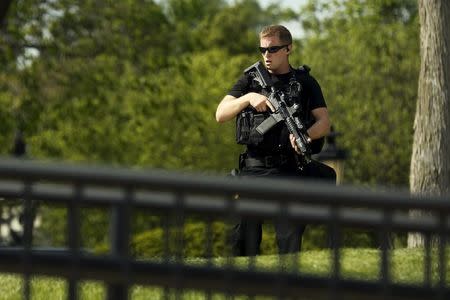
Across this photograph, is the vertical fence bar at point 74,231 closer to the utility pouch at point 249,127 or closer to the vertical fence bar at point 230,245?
the vertical fence bar at point 230,245

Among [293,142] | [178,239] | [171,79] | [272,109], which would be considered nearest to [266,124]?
[272,109]

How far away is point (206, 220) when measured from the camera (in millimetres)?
3191

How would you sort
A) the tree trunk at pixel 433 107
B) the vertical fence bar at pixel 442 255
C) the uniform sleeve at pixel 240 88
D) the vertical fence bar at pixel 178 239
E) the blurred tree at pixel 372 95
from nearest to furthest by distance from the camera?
the vertical fence bar at pixel 442 255 < the vertical fence bar at pixel 178 239 < the uniform sleeve at pixel 240 88 < the tree trunk at pixel 433 107 < the blurred tree at pixel 372 95

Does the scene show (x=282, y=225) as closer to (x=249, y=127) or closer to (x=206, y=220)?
(x=206, y=220)

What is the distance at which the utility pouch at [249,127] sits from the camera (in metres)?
9.37

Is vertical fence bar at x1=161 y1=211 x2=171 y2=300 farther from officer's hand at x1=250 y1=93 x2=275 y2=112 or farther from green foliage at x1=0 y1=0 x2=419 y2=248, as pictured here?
green foliage at x1=0 y1=0 x2=419 y2=248

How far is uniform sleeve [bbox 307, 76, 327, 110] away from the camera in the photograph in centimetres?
942

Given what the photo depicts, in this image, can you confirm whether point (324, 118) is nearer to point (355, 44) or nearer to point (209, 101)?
point (355, 44)

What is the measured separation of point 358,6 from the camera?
50656mm

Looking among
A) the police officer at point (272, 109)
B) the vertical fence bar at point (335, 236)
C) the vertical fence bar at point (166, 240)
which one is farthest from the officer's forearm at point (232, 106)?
the vertical fence bar at point (335, 236)

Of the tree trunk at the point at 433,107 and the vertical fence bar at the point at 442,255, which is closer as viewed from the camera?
the vertical fence bar at the point at 442,255

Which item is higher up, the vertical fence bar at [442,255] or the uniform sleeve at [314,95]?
the uniform sleeve at [314,95]

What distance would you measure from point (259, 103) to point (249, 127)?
198 mm

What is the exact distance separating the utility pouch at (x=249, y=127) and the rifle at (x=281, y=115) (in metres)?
0.03
